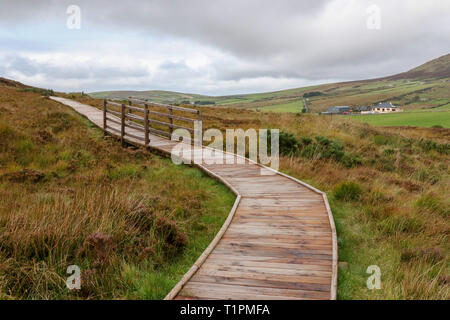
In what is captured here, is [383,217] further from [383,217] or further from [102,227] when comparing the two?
[102,227]

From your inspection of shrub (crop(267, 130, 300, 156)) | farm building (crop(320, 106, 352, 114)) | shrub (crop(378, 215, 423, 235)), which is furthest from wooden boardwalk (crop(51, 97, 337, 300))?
farm building (crop(320, 106, 352, 114))

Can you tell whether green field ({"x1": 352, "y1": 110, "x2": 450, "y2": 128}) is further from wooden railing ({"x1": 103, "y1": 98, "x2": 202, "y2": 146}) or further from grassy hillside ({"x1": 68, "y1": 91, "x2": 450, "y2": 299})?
wooden railing ({"x1": 103, "y1": 98, "x2": 202, "y2": 146})

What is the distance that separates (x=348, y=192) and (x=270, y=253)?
340cm

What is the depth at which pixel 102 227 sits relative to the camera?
4.50 m

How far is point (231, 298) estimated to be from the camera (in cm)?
314

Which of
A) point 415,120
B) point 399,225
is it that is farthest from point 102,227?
point 415,120

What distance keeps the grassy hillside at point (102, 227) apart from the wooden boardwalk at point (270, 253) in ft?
1.33

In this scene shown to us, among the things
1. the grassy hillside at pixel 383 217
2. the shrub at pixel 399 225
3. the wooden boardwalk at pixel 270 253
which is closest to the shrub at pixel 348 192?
the grassy hillside at pixel 383 217

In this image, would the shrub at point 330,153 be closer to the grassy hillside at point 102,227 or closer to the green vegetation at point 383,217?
the green vegetation at point 383,217

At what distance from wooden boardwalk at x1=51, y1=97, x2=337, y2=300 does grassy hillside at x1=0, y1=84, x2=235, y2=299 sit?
1.33 feet

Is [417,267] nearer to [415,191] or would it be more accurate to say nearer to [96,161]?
[415,191]

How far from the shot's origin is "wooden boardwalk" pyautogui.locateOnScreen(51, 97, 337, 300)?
10.7ft
